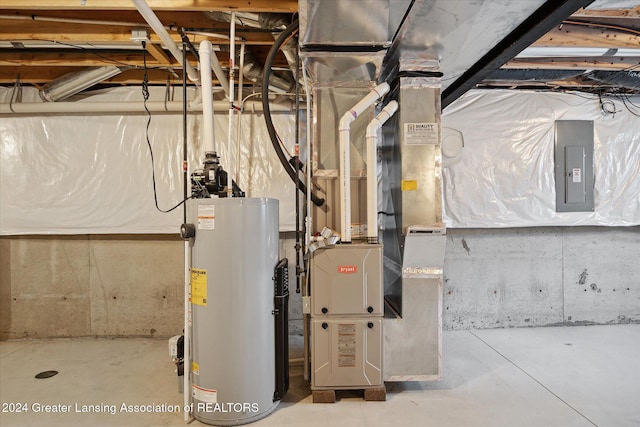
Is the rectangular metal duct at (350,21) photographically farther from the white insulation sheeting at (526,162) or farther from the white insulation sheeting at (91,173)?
the white insulation sheeting at (526,162)

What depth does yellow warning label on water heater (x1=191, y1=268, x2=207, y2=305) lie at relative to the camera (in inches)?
74.9

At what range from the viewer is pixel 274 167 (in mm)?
3074

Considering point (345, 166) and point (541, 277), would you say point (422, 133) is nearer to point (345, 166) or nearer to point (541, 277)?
point (345, 166)

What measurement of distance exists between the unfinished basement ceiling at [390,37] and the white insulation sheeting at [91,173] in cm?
41

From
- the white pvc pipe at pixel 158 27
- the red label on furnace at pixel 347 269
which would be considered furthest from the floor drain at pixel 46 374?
the white pvc pipe at pixel 158 27

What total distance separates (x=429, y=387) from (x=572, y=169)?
96.1 inches

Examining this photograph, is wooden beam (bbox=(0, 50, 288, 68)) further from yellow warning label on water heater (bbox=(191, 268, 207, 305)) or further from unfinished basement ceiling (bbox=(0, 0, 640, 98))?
yellow warning label on water heater (bbox=(191, 268, 207, 305))

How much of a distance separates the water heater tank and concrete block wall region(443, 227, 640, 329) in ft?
7.01

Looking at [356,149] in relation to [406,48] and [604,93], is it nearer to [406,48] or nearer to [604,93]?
[406,48]

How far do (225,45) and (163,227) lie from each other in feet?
5.28

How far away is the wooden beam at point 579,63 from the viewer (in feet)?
8.80

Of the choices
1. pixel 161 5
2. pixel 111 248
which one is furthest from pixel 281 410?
pixel 161 5

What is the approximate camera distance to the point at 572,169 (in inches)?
127

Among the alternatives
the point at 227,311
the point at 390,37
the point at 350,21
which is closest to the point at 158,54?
the point at 350,21
